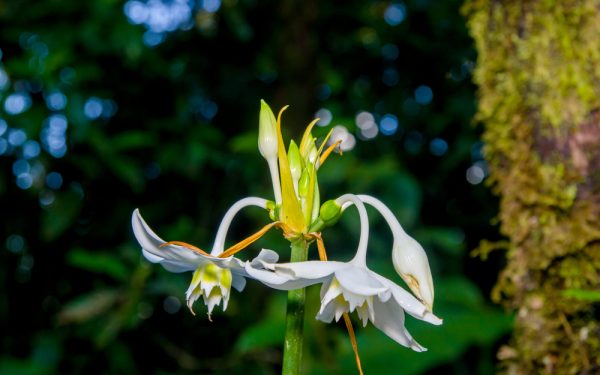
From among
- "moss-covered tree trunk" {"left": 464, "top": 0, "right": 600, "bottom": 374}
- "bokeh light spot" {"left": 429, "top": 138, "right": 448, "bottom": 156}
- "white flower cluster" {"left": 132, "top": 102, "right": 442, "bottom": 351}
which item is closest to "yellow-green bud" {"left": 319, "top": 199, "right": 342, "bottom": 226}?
"white flower cluster" {"left": 132, "top": 102, "right": 442, "bottom": 351}

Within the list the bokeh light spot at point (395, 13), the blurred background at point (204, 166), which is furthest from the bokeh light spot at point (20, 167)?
the bokeh light spot at point (395, 13)

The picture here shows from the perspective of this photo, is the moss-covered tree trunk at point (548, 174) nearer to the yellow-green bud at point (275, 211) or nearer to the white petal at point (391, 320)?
the white petal at point (391, 320)

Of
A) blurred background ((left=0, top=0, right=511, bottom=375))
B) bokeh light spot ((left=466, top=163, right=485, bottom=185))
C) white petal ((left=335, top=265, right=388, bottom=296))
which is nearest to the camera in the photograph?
white petal ((left=335, top=265, right=388, bottom=296))

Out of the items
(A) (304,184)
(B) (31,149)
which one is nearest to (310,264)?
(A) (304,184)

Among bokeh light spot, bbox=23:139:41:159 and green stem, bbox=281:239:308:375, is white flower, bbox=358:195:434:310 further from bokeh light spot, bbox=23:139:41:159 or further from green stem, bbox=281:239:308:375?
bokeh light spot, bbox=23:139:41:159

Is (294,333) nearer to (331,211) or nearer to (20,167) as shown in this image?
(331,211)

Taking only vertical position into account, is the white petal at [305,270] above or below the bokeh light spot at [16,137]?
above
